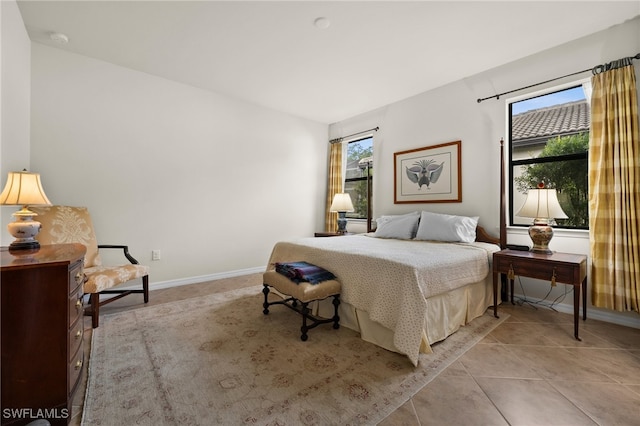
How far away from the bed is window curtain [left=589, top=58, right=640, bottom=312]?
83cm

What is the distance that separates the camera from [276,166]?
4.70 m

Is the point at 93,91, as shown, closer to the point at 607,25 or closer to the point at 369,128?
the point at 369,128

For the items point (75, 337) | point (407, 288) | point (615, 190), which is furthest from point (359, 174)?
point (75, 337)

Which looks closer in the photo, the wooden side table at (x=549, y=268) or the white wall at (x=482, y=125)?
the wooden side table at (x=549, y=268)

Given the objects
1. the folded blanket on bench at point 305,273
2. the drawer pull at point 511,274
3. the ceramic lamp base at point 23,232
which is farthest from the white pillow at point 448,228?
the ceramic lamp base at point 23,232

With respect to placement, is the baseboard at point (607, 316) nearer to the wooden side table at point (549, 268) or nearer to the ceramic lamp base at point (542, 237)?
the wooden side table at point (549, 268)

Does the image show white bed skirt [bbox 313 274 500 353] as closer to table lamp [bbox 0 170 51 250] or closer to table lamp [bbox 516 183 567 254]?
table lamp [bbox 516 183 567 254]

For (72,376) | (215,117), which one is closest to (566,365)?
(72,376)

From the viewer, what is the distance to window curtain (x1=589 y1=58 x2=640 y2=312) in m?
2.32

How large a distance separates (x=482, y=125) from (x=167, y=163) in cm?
401

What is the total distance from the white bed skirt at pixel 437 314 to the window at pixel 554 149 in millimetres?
1126

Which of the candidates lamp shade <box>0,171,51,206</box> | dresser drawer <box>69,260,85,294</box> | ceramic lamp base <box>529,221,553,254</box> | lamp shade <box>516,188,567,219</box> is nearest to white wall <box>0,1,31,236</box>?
lamp shade <box>0,171,51,206</box>

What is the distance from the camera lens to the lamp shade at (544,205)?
2496 millimetres

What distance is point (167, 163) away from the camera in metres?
3.60
